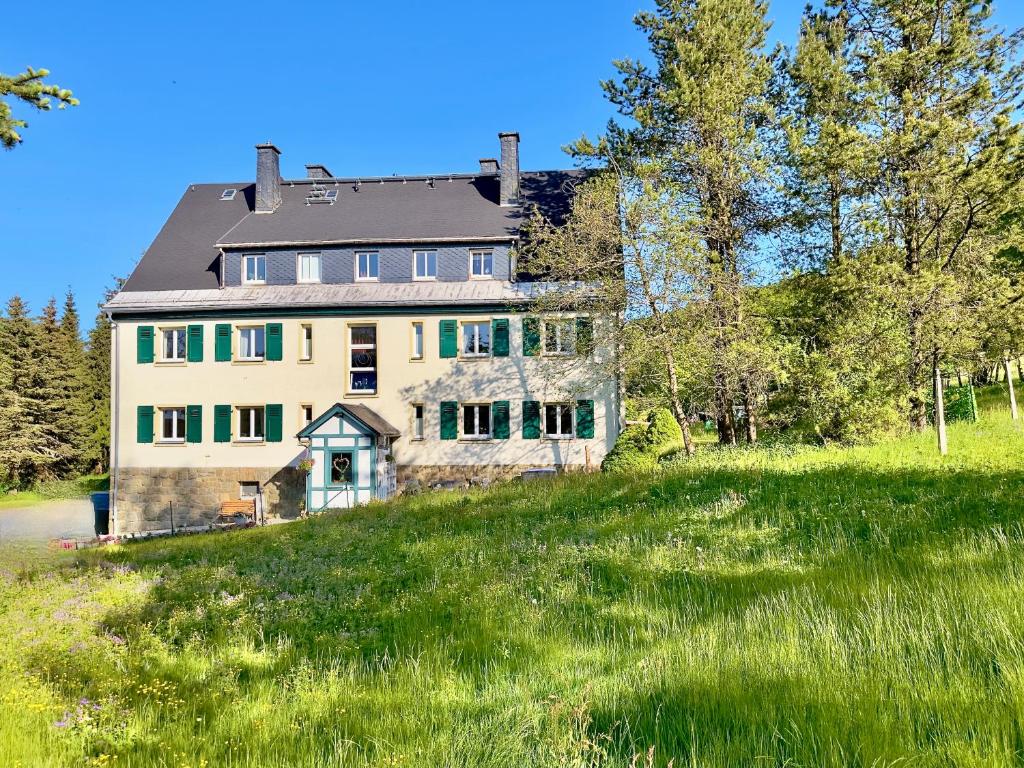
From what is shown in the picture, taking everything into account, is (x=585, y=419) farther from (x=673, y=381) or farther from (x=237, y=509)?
(x=237, y=509)

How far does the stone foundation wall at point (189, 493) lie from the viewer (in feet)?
85.3

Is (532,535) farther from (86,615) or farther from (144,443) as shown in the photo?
(144,443)

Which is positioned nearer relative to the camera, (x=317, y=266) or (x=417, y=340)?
(x=417, y=340)

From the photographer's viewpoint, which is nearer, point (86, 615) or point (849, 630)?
point (849, 630)

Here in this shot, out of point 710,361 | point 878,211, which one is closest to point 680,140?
point 878,211

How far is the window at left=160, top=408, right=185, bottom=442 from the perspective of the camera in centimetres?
2711

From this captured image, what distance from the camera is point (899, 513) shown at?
27.0 feet

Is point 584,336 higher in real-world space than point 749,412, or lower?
higher

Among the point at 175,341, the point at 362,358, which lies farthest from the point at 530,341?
the point at 175,341

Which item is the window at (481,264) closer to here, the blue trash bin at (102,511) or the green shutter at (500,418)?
the green shutter at (500,418)

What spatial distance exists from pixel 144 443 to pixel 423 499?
15862 mm

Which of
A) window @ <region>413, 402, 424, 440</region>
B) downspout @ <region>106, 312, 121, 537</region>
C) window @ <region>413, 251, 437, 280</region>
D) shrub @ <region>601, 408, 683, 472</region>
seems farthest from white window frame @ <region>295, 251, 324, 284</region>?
shrub @ <region>601, 408, 683, 472</region>

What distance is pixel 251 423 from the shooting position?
2680 centimetres

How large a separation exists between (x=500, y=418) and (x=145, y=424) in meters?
14.7
